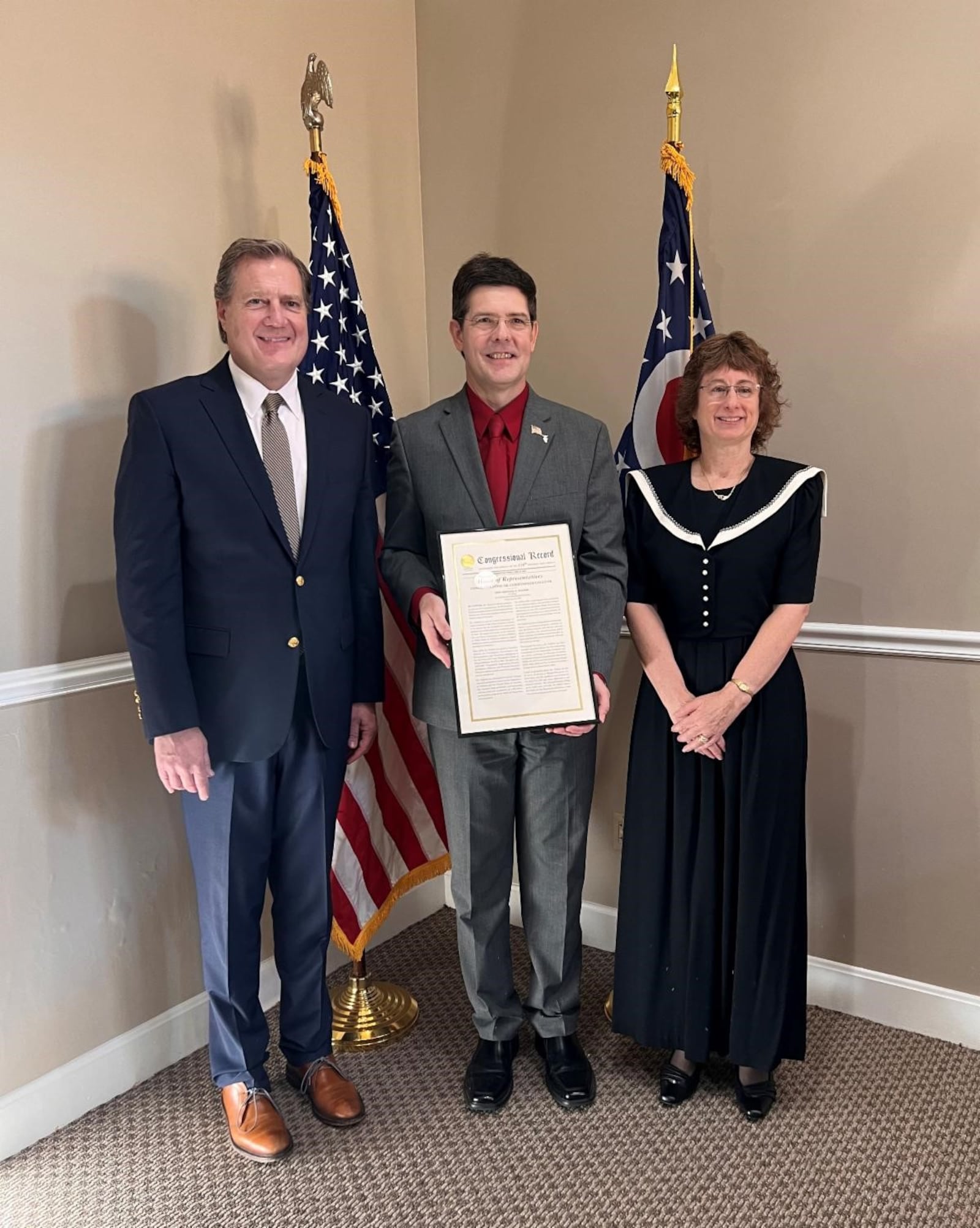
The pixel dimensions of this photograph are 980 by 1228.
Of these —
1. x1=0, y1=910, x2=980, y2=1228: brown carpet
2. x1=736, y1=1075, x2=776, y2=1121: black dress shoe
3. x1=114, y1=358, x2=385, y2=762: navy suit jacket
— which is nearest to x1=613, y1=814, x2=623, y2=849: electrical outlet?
x1=0, y1=910, x2=980, y2=1228: brown carpet

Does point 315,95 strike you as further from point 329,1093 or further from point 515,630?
point 329,1093

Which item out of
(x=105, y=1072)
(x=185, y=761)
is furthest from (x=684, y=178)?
(x=105, y=1072)

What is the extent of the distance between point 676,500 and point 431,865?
4.30 feet

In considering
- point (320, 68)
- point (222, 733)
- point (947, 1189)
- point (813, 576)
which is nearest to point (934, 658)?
point (813, 576)

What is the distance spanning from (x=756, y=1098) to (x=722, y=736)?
0.83m

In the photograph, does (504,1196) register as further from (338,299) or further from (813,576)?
(338,299)

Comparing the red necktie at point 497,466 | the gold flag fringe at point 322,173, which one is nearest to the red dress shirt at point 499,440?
the red necktie at point 497,466

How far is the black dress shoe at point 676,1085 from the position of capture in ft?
7.32

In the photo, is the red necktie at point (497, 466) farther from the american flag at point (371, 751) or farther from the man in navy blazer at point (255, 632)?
the american flag at point (371, 751)

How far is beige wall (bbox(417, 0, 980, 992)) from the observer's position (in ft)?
7.66

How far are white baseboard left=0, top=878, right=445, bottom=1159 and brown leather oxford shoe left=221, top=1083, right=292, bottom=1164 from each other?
34cm

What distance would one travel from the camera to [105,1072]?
2312mm

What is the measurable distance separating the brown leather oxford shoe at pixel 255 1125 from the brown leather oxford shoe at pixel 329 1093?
10 centimetres

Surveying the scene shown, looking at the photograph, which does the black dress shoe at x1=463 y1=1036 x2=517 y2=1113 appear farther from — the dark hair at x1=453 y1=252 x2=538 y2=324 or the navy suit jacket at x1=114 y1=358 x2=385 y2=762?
the dark hair at x1=453 y1=252 x2=538 y2=324
